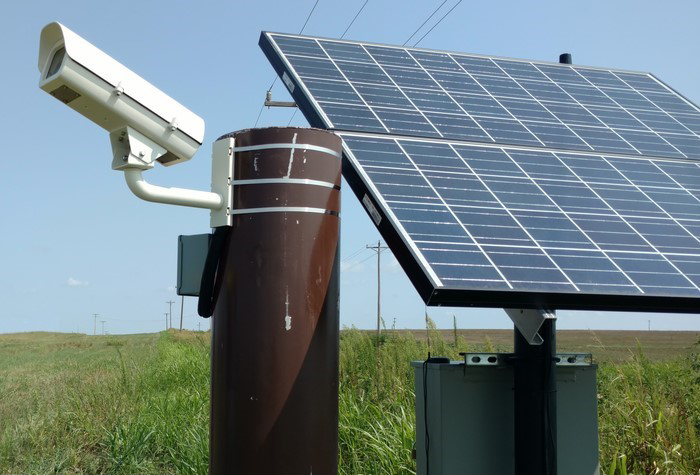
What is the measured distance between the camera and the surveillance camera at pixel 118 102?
3.87m

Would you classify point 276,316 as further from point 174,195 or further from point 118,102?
point 118,102

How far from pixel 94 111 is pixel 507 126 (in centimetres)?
360

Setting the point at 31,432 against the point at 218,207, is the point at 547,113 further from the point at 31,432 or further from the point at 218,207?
the point at 31,432

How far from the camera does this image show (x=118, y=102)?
4043mm

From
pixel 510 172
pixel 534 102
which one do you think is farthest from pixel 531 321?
pixel 534 102

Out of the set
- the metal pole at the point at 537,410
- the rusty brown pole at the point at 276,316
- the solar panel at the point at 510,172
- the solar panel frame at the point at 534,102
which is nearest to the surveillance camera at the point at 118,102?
the rusty brown pole at the point at 276,316

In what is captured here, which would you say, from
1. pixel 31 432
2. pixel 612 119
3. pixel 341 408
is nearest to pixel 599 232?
pixel 612 119

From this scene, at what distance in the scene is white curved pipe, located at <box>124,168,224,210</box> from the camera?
431 cm

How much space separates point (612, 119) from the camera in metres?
7.15

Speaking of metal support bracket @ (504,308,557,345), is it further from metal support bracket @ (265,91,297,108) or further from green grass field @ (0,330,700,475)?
metal support bracket @ (265,91,297,108)

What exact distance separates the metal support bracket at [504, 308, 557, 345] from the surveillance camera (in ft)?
7.54

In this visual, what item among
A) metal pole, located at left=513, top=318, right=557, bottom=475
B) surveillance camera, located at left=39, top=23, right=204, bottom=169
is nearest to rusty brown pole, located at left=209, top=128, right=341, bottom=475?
surveillance camera, located at left=39, top=23, right=204, bottom=169

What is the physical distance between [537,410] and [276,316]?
170 centimetres

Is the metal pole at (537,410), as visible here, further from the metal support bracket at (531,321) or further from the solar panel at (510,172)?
the solar panel at (510,172)
